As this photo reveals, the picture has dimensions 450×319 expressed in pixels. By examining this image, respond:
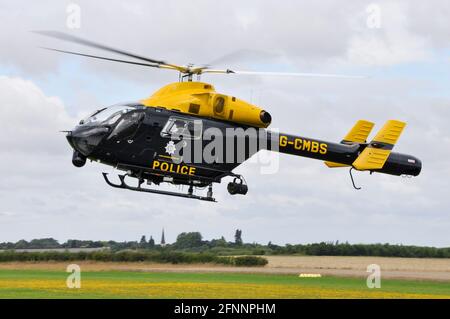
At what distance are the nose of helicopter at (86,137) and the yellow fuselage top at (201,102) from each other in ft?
7.71

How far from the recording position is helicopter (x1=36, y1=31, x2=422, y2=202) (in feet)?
102

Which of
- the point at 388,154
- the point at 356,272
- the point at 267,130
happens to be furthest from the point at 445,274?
the point at 267,130

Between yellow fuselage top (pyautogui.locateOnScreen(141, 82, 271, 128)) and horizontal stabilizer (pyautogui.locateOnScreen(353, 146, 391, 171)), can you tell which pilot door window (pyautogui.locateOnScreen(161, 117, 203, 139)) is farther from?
horizontal stabilizer (pyautogui.locateOnScreen(353, 146, 391, 171))

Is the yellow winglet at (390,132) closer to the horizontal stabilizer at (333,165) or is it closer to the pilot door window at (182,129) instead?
the horizontal stabilizer at (333,165)

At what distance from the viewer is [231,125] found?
33.2 meters

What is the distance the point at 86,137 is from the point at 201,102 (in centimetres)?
499

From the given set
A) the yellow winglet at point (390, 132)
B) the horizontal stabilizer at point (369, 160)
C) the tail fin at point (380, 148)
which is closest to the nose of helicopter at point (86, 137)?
the horizontal stabilizer at point (369, 160)

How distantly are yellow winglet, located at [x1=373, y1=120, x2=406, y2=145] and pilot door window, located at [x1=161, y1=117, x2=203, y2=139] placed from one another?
9.60 meters

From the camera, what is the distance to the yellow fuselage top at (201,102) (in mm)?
32250

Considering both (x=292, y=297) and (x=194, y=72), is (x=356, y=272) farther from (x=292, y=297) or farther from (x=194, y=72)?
(x=194, y=72)

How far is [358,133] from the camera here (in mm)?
37656

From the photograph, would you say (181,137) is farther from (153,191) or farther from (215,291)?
(215,291)
